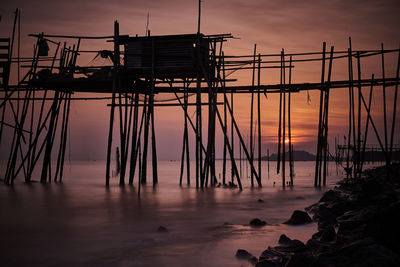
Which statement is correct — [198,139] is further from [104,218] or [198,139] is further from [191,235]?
[191,235]

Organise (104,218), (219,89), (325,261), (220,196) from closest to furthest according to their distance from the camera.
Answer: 1. (325,261)
2. (104,218)
3. (220,196)
4. (219,89)

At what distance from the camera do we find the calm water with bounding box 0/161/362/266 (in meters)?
6.65

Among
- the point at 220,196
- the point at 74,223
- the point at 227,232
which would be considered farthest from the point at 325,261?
the point at 220,196

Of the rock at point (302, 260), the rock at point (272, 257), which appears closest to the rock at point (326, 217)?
the rock at point (272, 257)

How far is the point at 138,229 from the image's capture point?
9.22 meters

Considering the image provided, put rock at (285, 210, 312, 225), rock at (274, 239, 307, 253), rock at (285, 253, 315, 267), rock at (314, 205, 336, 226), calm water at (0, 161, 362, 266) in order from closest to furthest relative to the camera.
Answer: rock at (285, 253, 315, 267)
rock at (274, 239, 307, 253)
calm water at (0, 161, 362, 266)
rock at (314, 205, 336, 226)
rock at (285, 210, 312, 225)

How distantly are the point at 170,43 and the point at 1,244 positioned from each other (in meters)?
11.9

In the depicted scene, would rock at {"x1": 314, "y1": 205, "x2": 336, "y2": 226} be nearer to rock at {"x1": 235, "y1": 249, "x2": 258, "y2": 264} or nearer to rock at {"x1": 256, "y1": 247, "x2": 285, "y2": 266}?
rock at {"x1": 235, "y1": 249, "x2": 258, "y2": 264}

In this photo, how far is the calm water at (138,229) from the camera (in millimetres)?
6652

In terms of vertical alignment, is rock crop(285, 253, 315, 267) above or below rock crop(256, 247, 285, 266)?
above

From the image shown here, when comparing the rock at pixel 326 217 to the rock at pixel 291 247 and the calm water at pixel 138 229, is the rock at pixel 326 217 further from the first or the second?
the rock at pixel 291 247

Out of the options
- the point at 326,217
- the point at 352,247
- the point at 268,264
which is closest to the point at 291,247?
the point at 268,264

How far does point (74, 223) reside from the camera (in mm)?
10172

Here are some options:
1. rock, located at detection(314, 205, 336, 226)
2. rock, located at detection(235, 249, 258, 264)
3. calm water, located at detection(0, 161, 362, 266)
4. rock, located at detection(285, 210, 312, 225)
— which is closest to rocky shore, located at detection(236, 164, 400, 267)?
rock, located at detection(235, 249, 258, 264)
